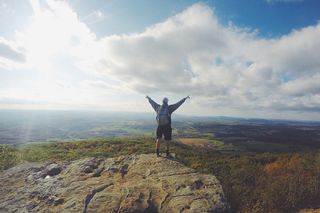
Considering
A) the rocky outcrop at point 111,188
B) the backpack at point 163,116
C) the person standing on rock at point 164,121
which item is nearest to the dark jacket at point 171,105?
the person standing on rock at point 164,121

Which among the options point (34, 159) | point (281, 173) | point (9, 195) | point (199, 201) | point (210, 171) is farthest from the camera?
point (34, 159)

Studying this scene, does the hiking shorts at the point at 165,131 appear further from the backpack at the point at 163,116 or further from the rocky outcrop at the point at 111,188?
the rocky outcrop at the point at 111,188

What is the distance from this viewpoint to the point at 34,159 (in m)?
17.2

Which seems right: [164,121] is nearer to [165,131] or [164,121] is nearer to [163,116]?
[163,116]

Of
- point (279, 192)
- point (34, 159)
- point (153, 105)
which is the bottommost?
point (34, 159)

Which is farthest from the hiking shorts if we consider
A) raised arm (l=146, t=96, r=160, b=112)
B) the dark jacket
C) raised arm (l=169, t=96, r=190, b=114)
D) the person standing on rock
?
raised arm (l=146, t=96, r=160, b=112)

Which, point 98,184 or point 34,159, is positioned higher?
point 98,184

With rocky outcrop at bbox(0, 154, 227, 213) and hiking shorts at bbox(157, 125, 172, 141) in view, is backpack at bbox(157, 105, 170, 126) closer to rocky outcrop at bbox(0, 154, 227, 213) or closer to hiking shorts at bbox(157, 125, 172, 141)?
hiking shorts at bbox(157, 125, 172, 141)

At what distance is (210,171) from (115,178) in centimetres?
564

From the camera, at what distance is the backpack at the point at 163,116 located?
11.3m

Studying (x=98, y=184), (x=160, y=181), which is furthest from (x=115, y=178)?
(x=160, y=181)

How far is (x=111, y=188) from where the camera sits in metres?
7.82

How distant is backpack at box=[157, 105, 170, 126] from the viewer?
37.1ft

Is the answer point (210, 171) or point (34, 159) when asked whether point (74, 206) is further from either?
point (34, 159)
